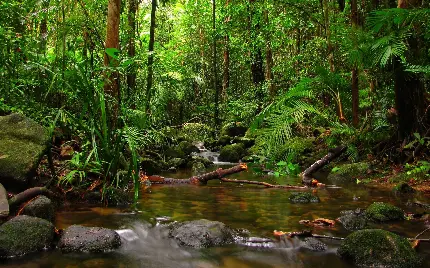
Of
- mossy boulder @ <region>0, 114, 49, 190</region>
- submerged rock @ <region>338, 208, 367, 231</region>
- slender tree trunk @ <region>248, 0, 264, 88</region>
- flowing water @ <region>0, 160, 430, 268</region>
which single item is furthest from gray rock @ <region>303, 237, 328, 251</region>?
slender tree trunk @ <region>248, 0, 264, 88</region>

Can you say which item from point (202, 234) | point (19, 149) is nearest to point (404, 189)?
point (202, 234)

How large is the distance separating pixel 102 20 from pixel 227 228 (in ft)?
27.2

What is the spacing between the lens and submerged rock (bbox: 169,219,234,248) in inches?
141

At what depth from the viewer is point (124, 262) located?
3.20 metres

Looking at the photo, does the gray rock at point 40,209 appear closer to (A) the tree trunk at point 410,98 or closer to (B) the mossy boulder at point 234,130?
(A) the tree trunk at point 410,98

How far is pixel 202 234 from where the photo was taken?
3.65 metres

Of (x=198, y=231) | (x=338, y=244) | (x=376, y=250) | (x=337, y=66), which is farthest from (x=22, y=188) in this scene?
(x=337, y=66)

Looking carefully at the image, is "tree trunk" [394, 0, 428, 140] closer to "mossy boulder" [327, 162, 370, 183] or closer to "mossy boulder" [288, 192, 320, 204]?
"mossy boulder" [327, 162, 370, 183]

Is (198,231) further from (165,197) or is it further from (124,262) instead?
(165,197)

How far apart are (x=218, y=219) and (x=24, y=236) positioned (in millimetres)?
2112

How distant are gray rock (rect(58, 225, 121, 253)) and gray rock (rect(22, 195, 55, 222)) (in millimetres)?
515

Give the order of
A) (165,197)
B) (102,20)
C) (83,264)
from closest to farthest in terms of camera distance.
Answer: (83,264)
(165,197)
(102,20)

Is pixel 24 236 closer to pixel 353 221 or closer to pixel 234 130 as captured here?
pixel 353 221

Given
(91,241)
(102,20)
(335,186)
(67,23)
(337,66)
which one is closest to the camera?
(91,241)
